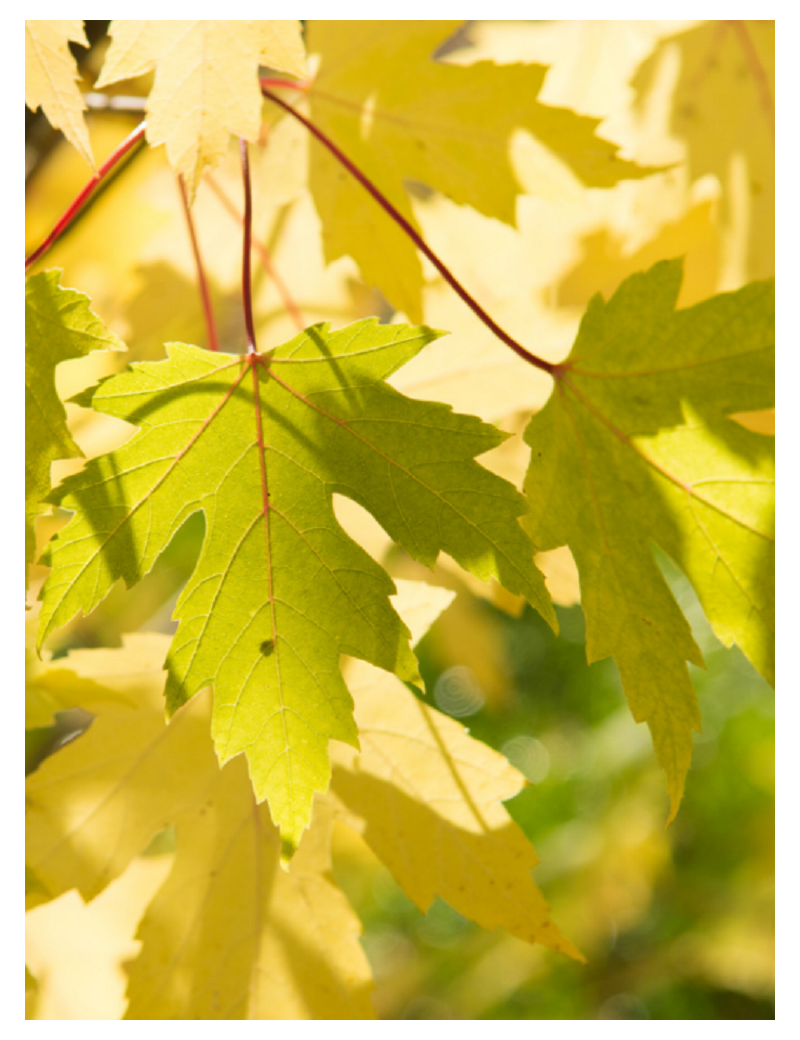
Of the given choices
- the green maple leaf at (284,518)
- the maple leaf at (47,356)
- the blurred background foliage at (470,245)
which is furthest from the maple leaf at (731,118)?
the maple leaf at (47,356)

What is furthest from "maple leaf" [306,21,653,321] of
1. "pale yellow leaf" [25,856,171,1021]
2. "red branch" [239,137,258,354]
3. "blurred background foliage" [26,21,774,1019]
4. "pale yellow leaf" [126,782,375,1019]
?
"pale yellow leaf" [25,856,171,1021]

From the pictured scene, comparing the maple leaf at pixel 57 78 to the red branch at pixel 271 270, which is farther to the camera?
the red branch at pixel 271 270

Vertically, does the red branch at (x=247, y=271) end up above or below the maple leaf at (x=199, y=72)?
below

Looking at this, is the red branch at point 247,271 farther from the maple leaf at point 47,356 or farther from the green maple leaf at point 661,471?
the green maple leaf at point 661,471

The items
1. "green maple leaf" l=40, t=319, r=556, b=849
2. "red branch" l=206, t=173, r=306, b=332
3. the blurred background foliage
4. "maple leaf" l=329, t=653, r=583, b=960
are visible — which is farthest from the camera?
"red branch" l=206, t=173, r=306, b=332

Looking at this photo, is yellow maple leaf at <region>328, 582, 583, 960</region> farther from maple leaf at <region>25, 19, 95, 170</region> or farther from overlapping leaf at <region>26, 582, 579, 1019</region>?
maple leaf at <region>25, 19, 95, 170</region>

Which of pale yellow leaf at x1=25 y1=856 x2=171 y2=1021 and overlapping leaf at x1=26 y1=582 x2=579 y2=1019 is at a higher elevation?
overlapping leaf at x1=26 y1=582 x2=579 y2=1019
